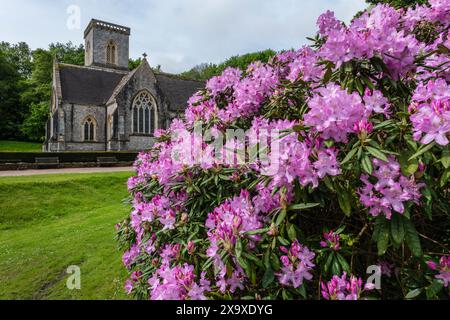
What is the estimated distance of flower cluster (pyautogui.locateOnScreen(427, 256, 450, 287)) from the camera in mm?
1634

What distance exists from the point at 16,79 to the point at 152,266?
6493 cm

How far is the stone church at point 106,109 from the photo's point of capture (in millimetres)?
31875

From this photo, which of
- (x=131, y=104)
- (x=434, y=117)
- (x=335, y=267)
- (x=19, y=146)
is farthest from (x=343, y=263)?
(x=19, y=146)

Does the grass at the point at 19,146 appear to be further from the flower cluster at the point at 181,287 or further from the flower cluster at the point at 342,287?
the flower cluster at the point at 342,287

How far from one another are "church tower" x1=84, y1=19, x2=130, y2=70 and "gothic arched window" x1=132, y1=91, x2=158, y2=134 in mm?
11479

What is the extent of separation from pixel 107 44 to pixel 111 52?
1.06 metres

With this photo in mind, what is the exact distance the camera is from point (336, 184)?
5.58 ft

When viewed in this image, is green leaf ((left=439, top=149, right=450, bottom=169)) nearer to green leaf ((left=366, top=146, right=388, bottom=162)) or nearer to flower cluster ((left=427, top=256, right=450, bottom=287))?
green leaf ((left=366, top=146, right=388, bottom=162))

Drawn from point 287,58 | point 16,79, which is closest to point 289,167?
point 287,58

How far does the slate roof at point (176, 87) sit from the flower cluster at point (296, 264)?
1420 inches

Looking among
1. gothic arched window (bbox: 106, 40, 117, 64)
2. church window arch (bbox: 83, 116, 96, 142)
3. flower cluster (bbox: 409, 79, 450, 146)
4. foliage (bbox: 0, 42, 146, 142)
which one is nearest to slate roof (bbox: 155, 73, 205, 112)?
gothic arched window (bbox: 106, 40, 117, 64)

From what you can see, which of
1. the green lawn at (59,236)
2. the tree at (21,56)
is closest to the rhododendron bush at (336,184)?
the green lawn at (59,236)
